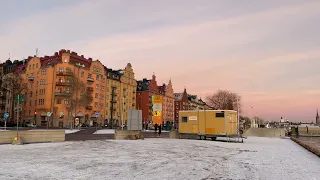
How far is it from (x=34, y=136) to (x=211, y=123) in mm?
17989

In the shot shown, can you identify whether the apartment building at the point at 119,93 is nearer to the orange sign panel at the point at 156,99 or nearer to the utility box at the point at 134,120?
the orange sign panel at the point at 156,99

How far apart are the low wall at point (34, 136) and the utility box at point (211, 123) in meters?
15.2

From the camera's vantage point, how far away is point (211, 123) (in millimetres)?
33188

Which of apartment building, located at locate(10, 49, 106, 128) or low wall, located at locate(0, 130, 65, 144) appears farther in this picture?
apartment building, located at locate(10, 49, 106, 128)

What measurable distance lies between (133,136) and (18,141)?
12022 mm

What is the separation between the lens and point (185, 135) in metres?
36.7

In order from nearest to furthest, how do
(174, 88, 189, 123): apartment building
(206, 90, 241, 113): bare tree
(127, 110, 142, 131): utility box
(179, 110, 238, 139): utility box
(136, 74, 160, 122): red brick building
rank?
(127, 110, 142, 131): utility box, (179, 110, 238, 139): utility box, (206, 90, 241, 113): bare tree, (136, 74, 160, 122): red brick building, (174, 88, 189, 123): apartment building

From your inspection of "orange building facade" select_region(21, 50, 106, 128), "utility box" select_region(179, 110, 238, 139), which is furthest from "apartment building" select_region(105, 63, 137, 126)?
"utility box" select_region(179, 110, 238, 139)

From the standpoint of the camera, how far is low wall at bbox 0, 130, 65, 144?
21697mm

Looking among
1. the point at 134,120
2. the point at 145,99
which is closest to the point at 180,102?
the point at 145,99

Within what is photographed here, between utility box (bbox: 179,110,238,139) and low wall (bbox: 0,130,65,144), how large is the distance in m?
15.2

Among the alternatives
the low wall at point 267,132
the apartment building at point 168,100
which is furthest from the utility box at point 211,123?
the apartment building at point 168,100

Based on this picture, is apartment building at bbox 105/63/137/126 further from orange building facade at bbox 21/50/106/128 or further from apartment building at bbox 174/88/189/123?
apartment building at bbox 174/88/189/123

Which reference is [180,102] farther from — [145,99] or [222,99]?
[222,99]
